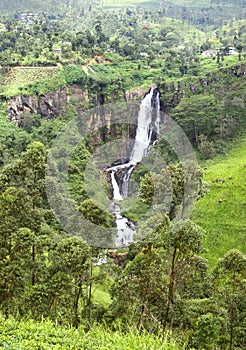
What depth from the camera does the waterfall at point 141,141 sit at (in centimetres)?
3459

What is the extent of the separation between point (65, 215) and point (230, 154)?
25582mm

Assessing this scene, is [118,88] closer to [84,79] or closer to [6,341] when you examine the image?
[84,79]

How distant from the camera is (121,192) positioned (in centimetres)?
3438

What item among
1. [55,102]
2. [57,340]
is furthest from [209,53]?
[57,340]

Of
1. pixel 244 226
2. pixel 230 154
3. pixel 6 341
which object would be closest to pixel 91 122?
pixel 230 154

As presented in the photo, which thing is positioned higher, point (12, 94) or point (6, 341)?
point (6, 341)

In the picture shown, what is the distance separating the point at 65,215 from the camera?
502 inches

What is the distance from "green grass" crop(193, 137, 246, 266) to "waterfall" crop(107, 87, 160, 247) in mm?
6834

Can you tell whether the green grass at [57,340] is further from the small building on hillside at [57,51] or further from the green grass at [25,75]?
the small building on hillside at [57,51]

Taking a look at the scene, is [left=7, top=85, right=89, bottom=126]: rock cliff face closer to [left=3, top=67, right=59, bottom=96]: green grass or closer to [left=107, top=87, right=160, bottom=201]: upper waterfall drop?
[left=3, top=67, right=59, bottom=96]: green grass

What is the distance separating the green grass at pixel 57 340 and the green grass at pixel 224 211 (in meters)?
16.8

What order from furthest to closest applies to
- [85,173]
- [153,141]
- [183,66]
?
[183,66]
[153,141]
[85,173]

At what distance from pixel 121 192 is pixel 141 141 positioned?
7326mm

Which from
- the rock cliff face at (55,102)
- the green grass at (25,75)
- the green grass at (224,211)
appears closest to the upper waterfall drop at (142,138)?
the rock cliff face at (55,102)
